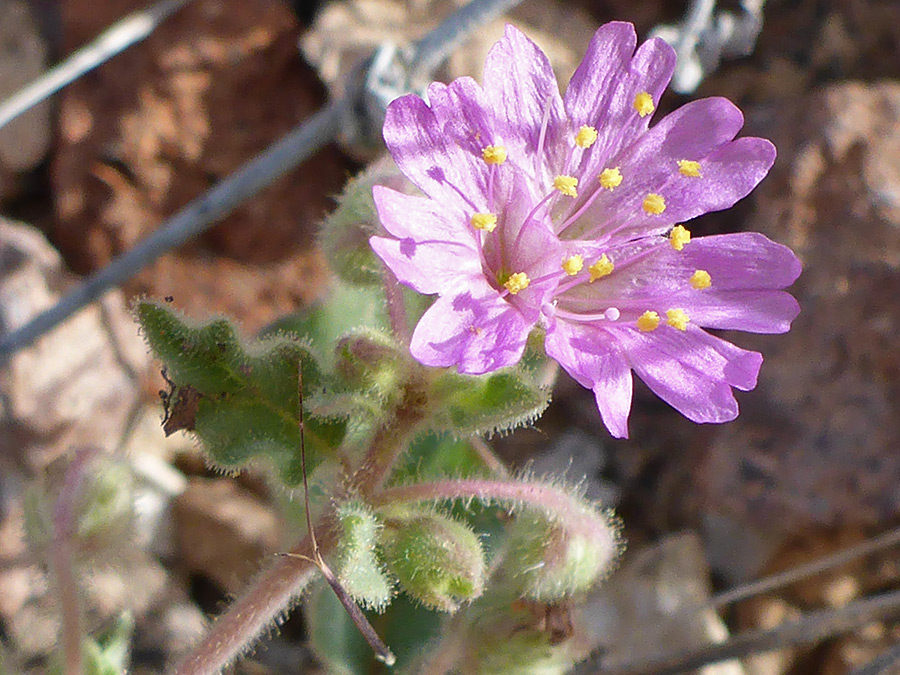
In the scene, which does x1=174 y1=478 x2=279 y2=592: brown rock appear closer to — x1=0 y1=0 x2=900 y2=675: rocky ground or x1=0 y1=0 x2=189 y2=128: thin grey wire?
x1=0 y1=0 x2=900 y2=675: rocky ground

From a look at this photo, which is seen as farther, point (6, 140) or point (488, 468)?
point (6, 140)

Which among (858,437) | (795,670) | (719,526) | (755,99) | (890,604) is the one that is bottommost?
(795,670)

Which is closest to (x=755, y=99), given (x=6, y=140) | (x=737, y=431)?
(x=737, y=431)

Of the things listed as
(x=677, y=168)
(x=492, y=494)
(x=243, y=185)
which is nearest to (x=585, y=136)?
(x=677, y=168)

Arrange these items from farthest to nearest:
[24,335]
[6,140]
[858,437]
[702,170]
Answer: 1. [6,140]
2. [858,437]
3. [24,335]
4. [702,170]

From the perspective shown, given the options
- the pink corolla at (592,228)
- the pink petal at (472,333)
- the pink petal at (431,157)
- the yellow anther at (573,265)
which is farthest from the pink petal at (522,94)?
the pink petal at (472,333)

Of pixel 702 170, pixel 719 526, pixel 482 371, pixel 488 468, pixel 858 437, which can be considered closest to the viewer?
pixel 482 371

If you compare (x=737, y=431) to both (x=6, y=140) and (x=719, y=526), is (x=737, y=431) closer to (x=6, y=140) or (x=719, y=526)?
(x=719, y=526)
